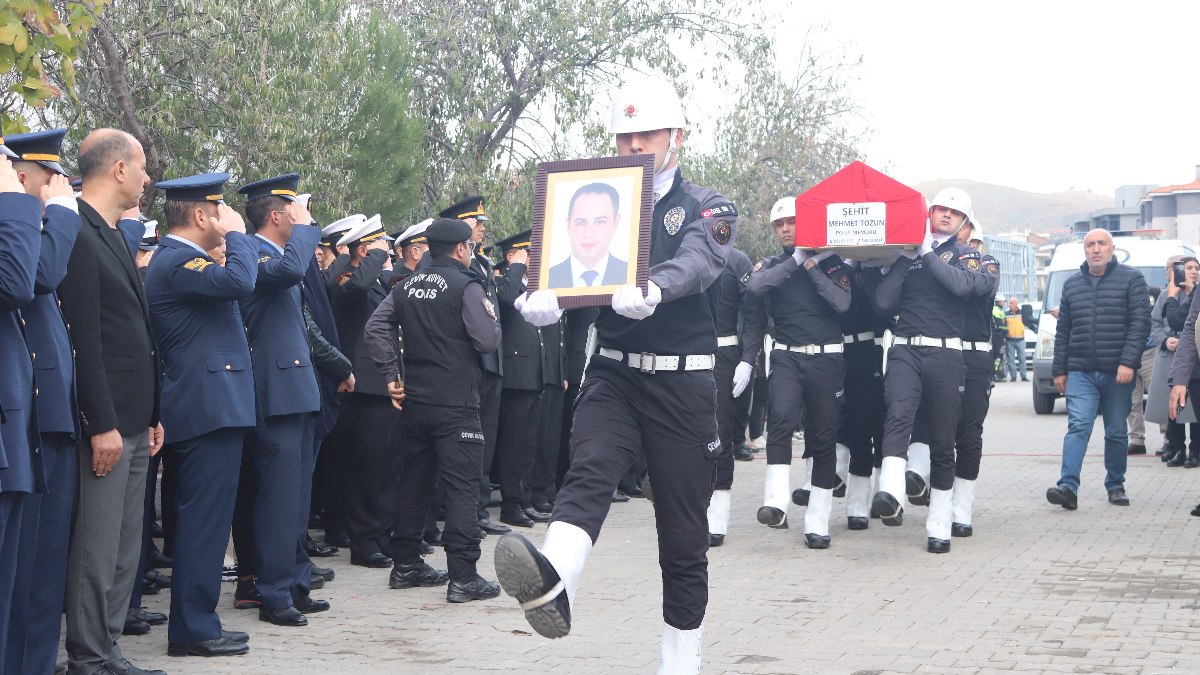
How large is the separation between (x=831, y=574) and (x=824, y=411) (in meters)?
1.49

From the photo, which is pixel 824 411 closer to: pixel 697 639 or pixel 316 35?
pixel 697 639

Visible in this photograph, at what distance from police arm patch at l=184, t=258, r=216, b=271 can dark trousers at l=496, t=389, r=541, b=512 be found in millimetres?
4828

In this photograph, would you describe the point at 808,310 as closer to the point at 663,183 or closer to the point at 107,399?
the point at 663,183

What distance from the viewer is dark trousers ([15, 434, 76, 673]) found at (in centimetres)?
525

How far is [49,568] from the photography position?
17.5 ft

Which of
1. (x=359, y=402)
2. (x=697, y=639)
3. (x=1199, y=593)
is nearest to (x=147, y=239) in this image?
(x=359, y=402)

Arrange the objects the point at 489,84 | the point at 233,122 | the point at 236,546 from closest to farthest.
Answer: the point at 236,546 → the point at 233,122 → the point at 489,84

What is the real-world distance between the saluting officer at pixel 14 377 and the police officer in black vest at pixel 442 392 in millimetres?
3037

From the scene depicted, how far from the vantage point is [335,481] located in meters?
9.48

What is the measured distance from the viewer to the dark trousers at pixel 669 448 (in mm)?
5336

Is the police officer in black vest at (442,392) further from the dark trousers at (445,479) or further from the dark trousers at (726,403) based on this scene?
the dark trousers at (726,403)

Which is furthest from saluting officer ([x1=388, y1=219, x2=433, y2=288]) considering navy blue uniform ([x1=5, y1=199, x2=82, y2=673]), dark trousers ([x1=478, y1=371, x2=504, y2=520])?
navy blue uniform ([x1=5, y1=199, x2=82, y2=673])

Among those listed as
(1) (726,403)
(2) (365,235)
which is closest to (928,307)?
(1) (726,403)

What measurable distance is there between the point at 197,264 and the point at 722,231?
7.83 ft
